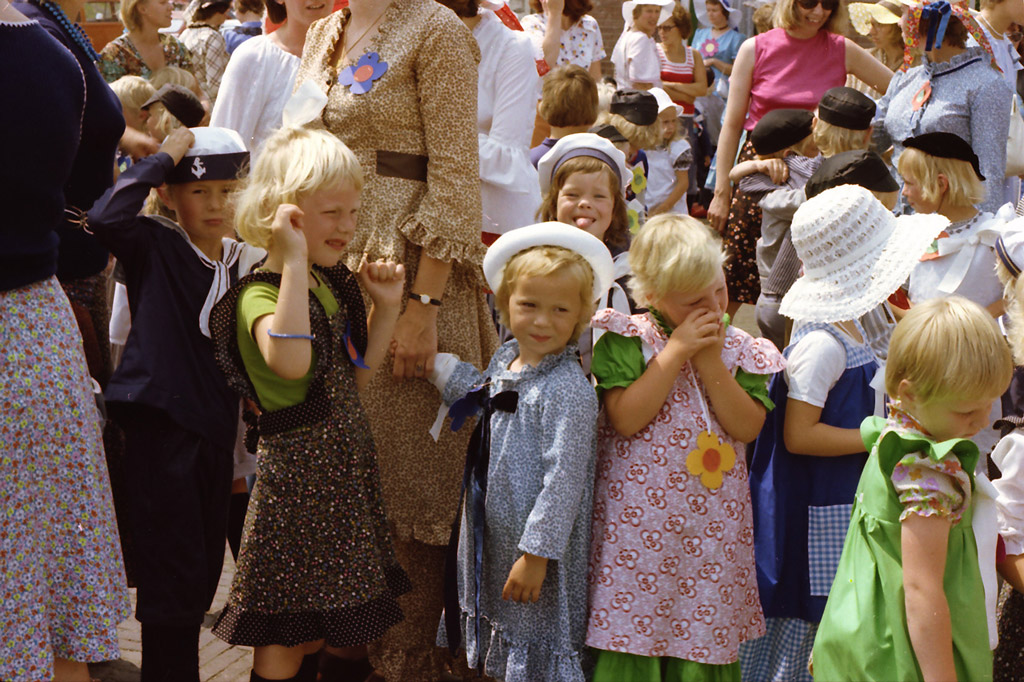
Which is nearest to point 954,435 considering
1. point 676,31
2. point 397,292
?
point 397,292

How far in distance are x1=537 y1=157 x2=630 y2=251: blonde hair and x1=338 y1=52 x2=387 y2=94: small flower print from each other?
79 cm

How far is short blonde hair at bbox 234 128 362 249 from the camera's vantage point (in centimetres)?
288

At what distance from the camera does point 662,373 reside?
2.88 metres

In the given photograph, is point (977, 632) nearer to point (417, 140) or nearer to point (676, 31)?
point (417, 140)

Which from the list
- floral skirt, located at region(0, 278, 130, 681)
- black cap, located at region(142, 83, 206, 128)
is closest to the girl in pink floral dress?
floral skirt, located at region(0, 278, 130, 681)

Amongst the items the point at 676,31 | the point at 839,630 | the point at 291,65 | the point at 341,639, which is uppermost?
the point at 676,31

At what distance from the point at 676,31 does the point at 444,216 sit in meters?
8.08

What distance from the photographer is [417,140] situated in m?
3.30

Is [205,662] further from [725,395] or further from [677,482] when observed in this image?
[725,395]

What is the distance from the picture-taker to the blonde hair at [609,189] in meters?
3.72

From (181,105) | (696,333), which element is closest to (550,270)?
(696,333)

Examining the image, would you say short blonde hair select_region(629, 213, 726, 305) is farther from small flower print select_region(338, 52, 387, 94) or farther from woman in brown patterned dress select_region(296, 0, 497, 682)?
small flower print select_region(338, 52, 387, 94)

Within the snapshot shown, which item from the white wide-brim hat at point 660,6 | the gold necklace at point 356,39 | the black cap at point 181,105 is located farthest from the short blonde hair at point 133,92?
the white wide-brim hat at point 660,6

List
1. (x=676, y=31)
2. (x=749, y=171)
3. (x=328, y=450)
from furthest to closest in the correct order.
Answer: (x=676, y=31) → (x=749, y=171) → (x=328, y=450)
